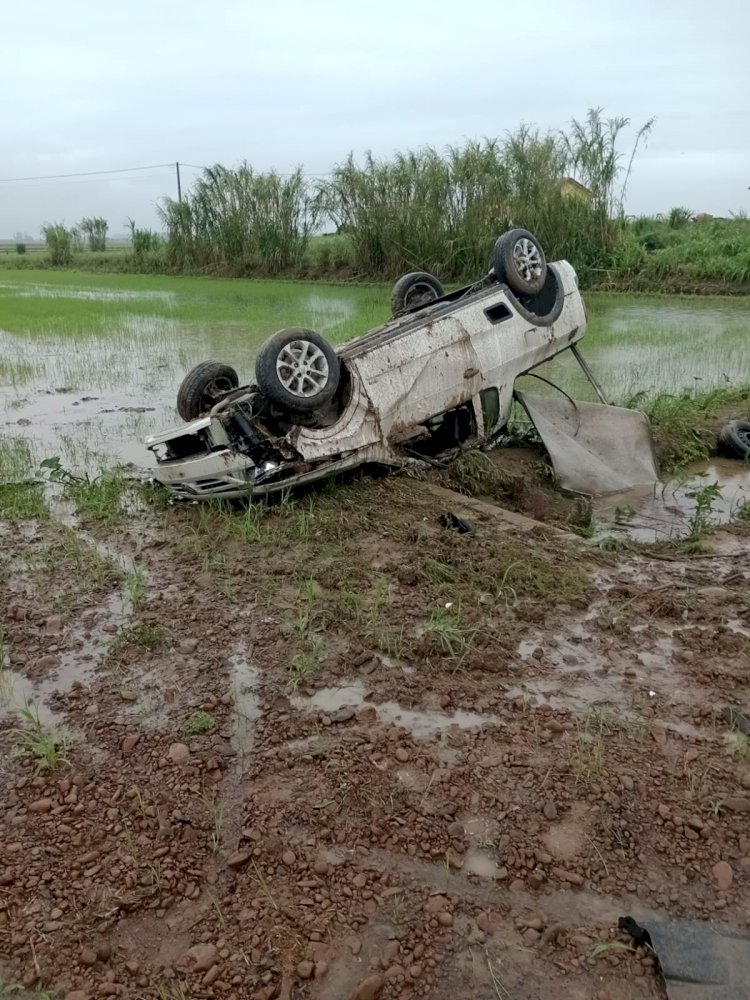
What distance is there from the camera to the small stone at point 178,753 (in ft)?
9.71

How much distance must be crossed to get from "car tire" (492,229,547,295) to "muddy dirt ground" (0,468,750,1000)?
2.29 meters

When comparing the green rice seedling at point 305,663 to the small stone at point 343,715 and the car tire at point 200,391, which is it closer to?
the small stone at point 343,715

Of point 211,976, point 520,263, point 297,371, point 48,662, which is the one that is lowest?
point 211,976

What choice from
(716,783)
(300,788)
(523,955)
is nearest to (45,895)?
(300,788)

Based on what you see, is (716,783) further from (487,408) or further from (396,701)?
(487,408)

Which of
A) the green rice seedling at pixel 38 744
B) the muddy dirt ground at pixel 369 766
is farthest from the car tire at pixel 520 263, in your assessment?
the green rice seedling at pixel 38 744

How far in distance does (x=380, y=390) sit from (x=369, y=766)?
3.15 metres

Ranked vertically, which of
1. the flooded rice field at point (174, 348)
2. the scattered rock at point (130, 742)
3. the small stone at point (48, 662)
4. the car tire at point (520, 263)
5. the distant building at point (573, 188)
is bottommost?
the scattered rock at point (130, 742)

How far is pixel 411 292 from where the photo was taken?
702 cm

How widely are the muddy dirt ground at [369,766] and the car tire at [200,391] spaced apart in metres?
1.47

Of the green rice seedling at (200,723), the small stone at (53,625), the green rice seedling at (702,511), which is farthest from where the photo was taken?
the green rice seedling at (702,511)

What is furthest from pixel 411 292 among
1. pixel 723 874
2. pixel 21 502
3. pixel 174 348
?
pixel 174 348

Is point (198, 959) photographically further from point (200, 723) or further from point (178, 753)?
point (200, 723)

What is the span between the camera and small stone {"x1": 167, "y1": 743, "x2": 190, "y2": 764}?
2961 mm
